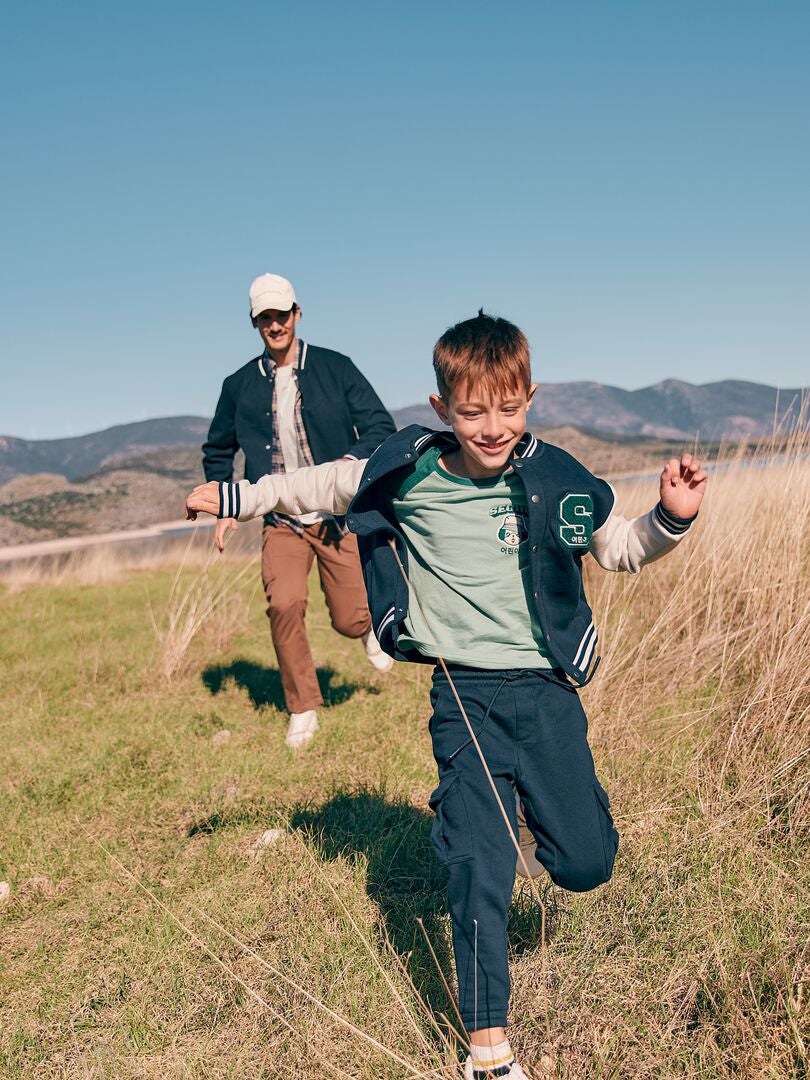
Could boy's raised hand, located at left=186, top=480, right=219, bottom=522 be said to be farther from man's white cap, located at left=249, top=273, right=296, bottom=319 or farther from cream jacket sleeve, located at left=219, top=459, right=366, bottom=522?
man's white cap, located at left=249, top=273, right=296, bottom=319

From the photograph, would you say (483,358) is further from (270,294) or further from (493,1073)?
(270,294)

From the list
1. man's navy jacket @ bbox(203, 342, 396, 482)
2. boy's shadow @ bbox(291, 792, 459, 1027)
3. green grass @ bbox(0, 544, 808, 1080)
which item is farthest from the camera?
man's navy jacket @ bbox(203, 342, 396, 482)

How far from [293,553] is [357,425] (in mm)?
924

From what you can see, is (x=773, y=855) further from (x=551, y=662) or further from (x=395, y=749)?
(x=395, y=749)

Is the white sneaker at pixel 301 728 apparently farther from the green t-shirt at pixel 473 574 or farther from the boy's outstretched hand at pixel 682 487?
the boy's outstretched hand at pixel 682 487

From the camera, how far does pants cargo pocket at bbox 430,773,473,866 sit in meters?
2.22

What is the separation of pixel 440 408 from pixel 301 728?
10.1 ft

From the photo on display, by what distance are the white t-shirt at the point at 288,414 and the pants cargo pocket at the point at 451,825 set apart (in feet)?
10.6

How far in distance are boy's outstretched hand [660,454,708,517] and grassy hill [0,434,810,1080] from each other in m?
1.26

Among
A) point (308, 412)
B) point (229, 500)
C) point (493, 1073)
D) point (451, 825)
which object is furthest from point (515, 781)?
point (308, 412)

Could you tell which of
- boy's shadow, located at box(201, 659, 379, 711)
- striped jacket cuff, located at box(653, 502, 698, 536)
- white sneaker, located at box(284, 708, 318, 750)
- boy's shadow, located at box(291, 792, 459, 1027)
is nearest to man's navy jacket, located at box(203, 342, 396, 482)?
white sneaker, located at box(284, 708, 318, 750)

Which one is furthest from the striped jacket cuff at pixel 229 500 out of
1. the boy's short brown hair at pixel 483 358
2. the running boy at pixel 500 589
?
the boy's short brown hair at pixel 483 358

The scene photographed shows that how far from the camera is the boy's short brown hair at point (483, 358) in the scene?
237 centimetres

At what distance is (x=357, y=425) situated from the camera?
552 centimetres
